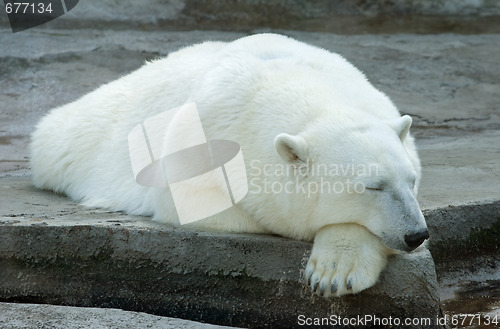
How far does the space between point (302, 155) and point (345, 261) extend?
1.52ft

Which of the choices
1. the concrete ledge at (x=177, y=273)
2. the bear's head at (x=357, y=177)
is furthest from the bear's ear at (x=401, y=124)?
the concrete ledge at (x=177, y=273)

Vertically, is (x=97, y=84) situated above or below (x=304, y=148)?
below

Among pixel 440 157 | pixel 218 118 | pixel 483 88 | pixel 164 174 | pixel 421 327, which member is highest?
pixel 218 118

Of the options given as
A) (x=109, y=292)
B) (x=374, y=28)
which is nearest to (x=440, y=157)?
(x=109, y=292)

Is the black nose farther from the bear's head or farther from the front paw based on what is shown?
the front paw

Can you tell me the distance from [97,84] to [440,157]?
3071 millimetres

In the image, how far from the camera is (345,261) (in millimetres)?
3152

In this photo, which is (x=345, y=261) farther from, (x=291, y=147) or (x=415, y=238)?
(x=291, y=147)

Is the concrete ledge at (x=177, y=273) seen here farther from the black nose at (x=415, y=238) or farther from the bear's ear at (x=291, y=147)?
the bear's ear at (x=291, y=147)

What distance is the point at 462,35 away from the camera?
345 inches

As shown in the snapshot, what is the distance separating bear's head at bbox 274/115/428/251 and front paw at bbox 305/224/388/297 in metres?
0.05

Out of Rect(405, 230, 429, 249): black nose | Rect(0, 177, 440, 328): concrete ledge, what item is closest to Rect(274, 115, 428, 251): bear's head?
Rect(405, 230, 429, 249): black nose

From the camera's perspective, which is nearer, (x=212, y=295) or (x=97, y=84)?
(x=212, y=295)

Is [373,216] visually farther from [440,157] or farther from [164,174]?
[440,157]
